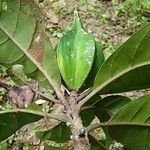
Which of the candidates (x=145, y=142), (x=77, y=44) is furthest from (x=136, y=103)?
(x=77, y=44)

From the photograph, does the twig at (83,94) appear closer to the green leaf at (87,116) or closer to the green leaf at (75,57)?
the green leaf at (75,57)

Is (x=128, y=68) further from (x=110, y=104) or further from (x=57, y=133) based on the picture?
(x=57, y=133)

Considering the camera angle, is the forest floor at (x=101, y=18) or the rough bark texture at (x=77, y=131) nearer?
the rough bark texture at (x=77, y=131)

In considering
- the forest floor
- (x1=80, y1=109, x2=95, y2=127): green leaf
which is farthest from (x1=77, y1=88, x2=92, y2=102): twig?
the forest floor

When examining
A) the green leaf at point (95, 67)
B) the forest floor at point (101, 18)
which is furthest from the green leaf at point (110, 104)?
the forest floor at point (101, 18)

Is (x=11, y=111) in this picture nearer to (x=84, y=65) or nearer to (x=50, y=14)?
(x=84, y=65)

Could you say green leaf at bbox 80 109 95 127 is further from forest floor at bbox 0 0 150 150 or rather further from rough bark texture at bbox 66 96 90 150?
forest floor at bbox 0 0 150 150

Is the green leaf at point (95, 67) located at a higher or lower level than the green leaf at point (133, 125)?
higher
